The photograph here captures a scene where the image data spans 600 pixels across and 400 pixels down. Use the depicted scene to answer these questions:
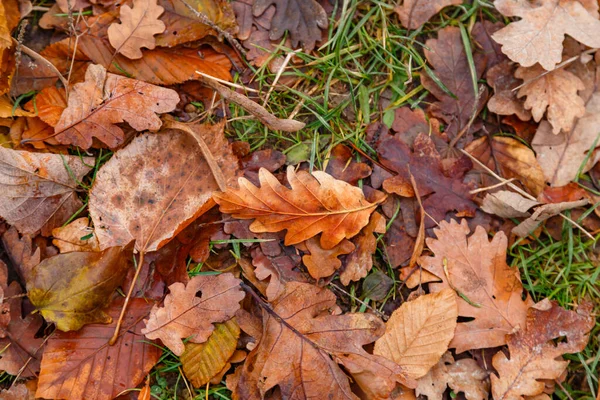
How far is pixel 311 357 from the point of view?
2.33m

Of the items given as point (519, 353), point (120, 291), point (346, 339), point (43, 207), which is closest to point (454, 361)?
point (519, 353)

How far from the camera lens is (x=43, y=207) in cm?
249

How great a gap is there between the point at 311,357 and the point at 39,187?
1.49 meters

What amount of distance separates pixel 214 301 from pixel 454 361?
1.18m

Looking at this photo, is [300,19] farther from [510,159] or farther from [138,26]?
[510,159]

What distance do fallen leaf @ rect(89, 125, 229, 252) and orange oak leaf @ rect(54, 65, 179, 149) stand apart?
96 millimetres

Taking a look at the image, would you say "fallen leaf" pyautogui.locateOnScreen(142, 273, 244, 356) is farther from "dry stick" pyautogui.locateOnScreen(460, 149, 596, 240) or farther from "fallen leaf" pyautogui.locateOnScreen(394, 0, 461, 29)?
"fallen leaf" pyautogui.locateOnScreen(394, 0, 461, 29)

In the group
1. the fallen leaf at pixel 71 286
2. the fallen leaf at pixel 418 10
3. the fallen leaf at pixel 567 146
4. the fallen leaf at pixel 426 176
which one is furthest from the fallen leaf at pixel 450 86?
the fallen leaf at pixel 71 286

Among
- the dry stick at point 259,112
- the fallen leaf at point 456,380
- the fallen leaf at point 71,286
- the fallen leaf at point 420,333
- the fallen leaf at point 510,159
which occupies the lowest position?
the fallen leaf at point 456,380

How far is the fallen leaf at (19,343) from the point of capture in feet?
7.79

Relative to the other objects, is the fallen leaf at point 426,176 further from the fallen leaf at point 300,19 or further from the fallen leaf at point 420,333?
the fallen leaf at point 300,19

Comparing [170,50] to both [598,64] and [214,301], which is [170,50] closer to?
[214,301]

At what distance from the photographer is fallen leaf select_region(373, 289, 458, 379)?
7.82ft

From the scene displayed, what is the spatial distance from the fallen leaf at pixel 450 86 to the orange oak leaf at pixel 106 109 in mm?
1317
